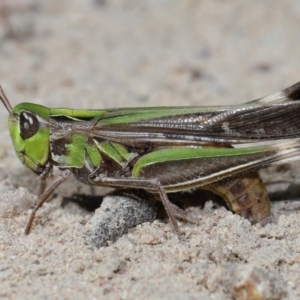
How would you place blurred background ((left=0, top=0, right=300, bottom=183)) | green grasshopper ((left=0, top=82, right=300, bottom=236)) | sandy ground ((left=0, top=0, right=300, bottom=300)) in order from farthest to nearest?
blurred background ((left=0, top=0, right=300, bottom=183)), green grasshopper ((left=0, top=82, right=300, bottom=236)), sandy ground ((left=0, top=0, right=300, bottom=300))

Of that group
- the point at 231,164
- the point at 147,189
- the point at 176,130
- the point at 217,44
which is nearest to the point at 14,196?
the point at 147,189

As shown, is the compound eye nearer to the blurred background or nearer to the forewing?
the forewing

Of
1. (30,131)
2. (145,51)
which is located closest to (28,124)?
(30,131)

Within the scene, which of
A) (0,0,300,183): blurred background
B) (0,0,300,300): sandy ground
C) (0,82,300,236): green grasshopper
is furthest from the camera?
(0,0,300,183): blurred background

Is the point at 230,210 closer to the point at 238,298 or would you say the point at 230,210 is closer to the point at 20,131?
the point at 238,298

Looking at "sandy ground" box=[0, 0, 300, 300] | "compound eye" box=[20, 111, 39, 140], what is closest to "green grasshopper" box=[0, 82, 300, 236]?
"compound eye" box=[20, 111, 39, 140]

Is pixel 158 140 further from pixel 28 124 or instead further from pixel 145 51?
pixel 145 51

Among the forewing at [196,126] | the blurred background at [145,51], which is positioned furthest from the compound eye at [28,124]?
the blurred background at [145,51]

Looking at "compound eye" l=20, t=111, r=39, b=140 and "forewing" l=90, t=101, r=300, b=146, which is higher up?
"compound eye" l=20, t=111, r=39, b=140
